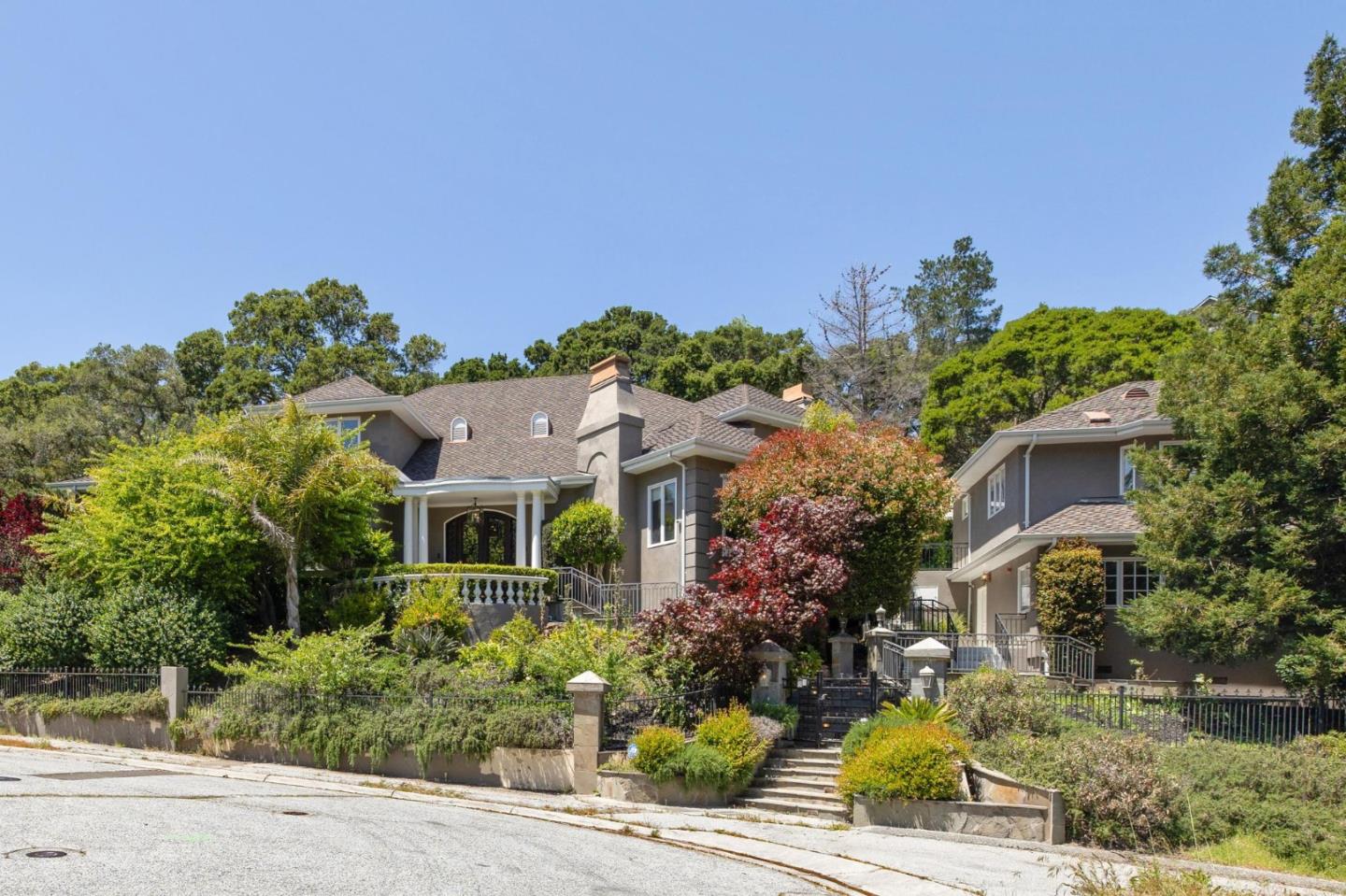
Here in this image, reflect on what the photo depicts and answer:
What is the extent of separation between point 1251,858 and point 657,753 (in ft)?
25.8

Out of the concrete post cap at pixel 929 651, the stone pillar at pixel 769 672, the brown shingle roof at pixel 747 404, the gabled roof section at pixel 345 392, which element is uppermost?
the gabled roof section at pixel 345 392

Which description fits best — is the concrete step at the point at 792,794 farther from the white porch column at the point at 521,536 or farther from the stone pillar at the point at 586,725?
the white porch column at the point at 521,536

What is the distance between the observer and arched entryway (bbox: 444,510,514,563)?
1249 inches

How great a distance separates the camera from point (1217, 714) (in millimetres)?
18000

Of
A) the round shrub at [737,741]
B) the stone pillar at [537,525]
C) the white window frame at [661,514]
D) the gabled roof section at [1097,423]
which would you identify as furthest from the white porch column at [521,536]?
the gabled roof section at [1097,423]

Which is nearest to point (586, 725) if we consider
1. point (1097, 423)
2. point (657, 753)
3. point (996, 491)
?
point (657, 753)

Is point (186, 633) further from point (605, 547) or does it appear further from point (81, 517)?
point (605, 547)

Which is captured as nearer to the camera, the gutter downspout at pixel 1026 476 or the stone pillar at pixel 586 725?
the stone pillar at pixel 586 725

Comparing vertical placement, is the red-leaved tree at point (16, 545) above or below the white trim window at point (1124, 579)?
above

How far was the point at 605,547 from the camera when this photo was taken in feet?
86.7

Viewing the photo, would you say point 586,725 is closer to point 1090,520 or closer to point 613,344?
point 1090,520

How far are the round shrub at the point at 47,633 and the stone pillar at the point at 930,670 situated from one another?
1628cm

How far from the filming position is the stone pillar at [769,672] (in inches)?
758

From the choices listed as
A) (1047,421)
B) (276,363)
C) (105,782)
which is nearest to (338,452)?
(105,782)
